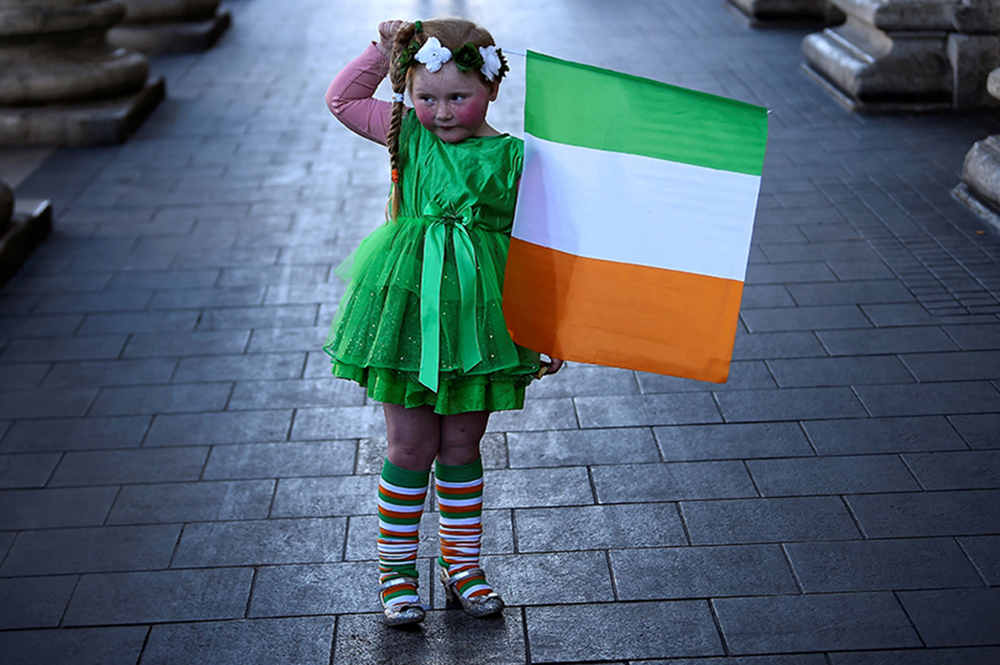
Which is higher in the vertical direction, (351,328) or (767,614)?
(351,328)

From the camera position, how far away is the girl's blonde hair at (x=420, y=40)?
8.52 feet

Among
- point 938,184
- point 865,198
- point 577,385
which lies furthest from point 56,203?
point 938,184

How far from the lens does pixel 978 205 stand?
20.0 feet

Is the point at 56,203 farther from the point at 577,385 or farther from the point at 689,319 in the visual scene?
the point at 689,319

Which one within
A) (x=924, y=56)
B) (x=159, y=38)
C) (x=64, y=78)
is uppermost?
(x=924, y=56)

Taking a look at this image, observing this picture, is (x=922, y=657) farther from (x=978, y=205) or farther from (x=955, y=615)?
(x=978, y=205)

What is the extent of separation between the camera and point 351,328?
2770mm

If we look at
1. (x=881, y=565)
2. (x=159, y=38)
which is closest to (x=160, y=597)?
(x=881, y=565)

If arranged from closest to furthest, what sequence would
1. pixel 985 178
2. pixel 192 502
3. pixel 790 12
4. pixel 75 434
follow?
pixel 192 502, pixel 75 434, pixel 985 178, pixel 790 12

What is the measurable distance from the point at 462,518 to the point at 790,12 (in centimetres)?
1017

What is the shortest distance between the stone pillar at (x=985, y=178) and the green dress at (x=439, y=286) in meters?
4.18

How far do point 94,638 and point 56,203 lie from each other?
15.1ft

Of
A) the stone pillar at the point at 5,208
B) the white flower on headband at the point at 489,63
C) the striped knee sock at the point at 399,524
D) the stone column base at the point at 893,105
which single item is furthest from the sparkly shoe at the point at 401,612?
the stone column base at the point at 893,105

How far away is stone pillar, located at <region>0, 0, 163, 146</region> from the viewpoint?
26.8ft
